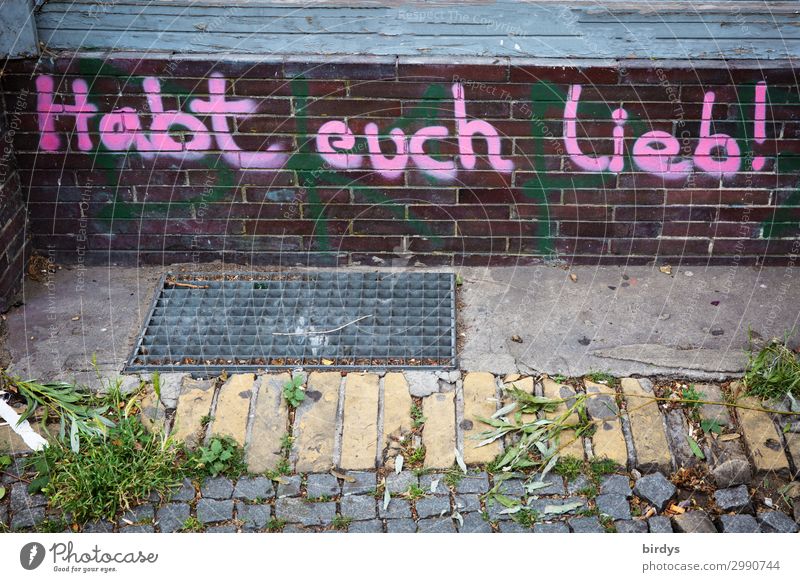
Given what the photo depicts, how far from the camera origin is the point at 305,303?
4109mm

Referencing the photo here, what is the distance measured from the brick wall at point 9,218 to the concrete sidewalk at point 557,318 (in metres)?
0.09

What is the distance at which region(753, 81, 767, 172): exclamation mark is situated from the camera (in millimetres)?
3955

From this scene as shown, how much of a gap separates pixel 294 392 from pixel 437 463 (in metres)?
0.67

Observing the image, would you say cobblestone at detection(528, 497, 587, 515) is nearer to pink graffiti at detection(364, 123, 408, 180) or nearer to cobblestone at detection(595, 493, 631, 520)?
cobblestone at detection(595, 493, 631, 520)

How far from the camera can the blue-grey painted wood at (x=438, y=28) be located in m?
4.01

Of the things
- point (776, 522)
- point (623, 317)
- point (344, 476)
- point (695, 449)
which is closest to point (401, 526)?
point (344, 476)

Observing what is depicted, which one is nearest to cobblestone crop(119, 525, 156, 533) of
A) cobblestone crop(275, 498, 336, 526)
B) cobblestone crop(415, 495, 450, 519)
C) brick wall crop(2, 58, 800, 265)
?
cobblestone crop(275, 498, 336, 526)

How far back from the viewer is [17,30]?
3867 mm

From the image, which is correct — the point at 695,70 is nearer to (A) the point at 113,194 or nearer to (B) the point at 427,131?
(B) the point at 427,131

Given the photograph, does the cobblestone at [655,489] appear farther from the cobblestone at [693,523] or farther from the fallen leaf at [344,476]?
the fallen leaf at [344,476]

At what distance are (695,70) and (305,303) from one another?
2048 mm

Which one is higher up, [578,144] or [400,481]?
[578,144]

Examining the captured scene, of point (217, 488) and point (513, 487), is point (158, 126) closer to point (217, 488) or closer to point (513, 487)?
point (217, 488)

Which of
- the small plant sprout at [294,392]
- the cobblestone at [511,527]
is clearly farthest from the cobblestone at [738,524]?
the small plant sprout at [294,392]
